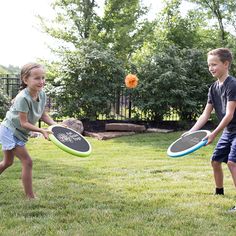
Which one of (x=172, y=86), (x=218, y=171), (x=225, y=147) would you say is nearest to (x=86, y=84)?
(x=172, y=86)

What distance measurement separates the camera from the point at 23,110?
14.0 feet

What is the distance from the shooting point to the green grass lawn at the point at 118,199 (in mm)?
3641

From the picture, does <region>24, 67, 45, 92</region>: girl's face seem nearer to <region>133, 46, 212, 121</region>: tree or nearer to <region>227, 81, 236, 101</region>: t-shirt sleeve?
<region>227, 81, 236, 101</region>: t-shirt sleeve

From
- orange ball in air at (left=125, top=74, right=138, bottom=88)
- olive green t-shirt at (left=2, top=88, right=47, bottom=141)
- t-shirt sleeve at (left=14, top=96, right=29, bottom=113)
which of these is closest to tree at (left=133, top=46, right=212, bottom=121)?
orange ball in air at (left=125, top=74, right=138, bottom=88)

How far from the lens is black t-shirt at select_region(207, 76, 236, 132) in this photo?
428cm

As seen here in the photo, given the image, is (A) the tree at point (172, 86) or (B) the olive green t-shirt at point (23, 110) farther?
(A) the tree at point (172, 86)

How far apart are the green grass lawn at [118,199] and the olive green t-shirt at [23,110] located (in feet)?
2.46

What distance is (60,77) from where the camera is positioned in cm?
1270

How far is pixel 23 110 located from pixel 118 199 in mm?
1402

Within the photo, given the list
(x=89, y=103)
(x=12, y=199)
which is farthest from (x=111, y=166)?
(x=89, y=103)

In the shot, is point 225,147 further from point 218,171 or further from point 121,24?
point 121,24

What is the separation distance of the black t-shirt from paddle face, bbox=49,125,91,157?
1465mm

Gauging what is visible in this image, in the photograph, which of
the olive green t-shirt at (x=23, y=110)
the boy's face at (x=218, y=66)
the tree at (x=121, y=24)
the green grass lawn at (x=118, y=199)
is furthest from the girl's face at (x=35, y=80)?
the tree at (x=121, y=24)

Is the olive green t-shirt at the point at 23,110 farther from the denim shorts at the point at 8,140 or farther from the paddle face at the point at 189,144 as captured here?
the paddle face at the point at 189,144
